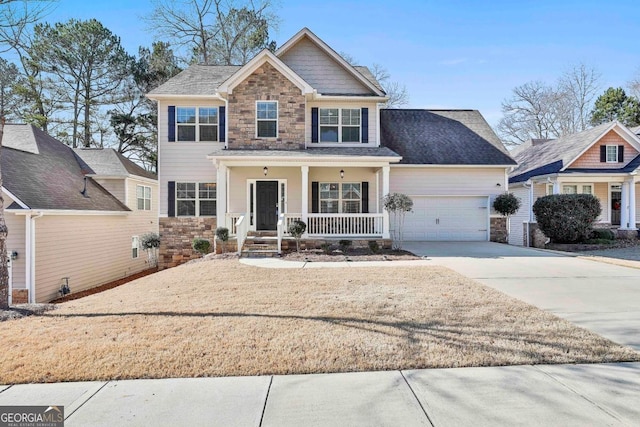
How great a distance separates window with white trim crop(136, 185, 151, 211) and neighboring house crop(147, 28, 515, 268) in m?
4.79

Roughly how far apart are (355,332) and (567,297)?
14.2 feet

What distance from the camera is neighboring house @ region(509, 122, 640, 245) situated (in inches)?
693

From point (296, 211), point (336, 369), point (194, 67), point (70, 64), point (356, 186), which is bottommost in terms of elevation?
point (336, 369)

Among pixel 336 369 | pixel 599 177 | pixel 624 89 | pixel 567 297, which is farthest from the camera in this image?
pixel 624 89

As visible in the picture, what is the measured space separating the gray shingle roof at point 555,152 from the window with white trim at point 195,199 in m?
16.1

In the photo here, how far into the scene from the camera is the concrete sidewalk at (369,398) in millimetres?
2963

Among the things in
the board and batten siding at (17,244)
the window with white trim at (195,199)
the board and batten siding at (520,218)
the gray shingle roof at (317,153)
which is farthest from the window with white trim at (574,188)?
the board and batten siding at (17,244)

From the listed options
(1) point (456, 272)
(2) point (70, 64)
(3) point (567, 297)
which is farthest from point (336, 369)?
(2) point (70, 64)

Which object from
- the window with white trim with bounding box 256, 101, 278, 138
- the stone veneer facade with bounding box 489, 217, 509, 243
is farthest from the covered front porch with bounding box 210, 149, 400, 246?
the stone veneer facade with bounding box 489, 217, 509, 243

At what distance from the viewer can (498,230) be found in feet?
53.0

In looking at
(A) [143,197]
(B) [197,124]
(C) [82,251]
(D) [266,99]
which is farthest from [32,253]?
(D) [266,99]

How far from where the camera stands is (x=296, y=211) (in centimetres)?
1486

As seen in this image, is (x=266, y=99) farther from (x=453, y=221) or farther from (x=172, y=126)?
(x=453, y=221)

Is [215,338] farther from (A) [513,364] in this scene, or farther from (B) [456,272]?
(B) [456,272]
